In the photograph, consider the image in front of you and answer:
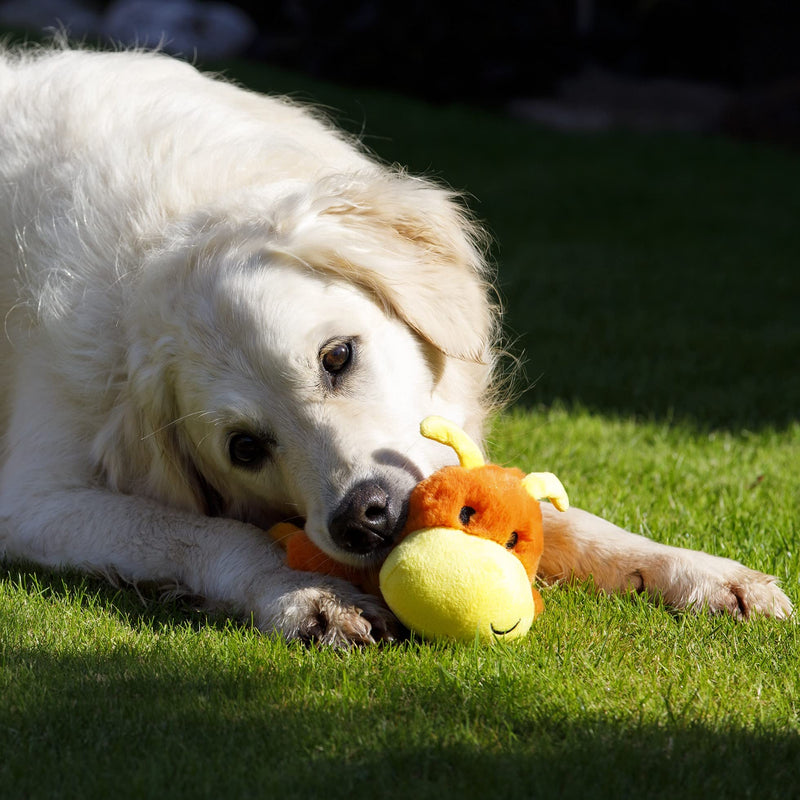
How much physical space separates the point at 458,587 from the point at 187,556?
41.3 inches

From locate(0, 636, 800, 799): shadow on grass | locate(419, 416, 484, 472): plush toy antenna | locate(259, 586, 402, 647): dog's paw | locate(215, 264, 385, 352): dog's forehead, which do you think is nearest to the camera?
locate(0, 636, 800, 799): shadow on grass

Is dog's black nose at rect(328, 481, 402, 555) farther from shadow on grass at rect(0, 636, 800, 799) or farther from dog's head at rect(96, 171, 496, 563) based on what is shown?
shadow on grass at rect(0, 636, 800, 799)

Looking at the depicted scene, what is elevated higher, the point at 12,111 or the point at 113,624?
the point at 12,111

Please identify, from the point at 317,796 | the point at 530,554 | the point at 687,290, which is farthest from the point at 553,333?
the point at 317,796

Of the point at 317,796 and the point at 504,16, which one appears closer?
the point at 317,796

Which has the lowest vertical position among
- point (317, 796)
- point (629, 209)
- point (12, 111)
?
point (629, 209)

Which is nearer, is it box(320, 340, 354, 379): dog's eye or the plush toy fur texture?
the plush toy fur texture

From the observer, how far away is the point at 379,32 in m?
17.4

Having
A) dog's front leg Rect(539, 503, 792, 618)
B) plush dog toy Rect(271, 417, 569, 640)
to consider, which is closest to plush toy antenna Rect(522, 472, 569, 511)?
plush dog toy Rect(271, 417, 569, 640)

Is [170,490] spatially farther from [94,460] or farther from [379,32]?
[379,32]

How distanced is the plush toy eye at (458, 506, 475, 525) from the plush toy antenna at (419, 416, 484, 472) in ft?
0.62

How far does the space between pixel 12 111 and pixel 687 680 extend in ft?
10.9

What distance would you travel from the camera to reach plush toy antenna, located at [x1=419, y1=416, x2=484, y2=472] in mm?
3316

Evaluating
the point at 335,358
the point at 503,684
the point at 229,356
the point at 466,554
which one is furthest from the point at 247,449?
the point at 503,684
